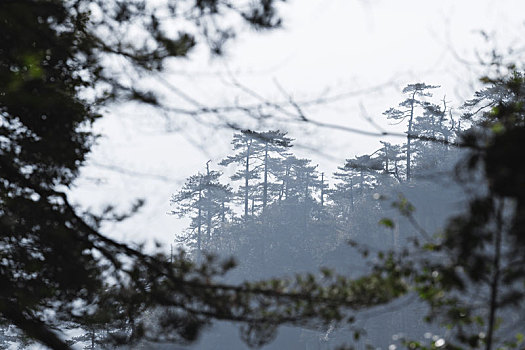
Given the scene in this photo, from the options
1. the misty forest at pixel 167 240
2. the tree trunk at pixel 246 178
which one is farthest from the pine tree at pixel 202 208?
the misty forest at pixel 167 240

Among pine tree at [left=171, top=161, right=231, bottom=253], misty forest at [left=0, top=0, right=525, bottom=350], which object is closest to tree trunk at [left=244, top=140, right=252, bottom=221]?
pine tree at [left=171, top=161, right=231, bottom=253]

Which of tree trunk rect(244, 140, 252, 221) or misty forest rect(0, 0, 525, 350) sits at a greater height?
tree trunk rect(244, 140, 252, 221)

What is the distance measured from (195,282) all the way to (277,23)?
2.33 m

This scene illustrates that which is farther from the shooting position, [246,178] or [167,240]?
[246,178]

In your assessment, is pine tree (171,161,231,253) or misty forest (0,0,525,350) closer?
misty forest (0,0,525,350)

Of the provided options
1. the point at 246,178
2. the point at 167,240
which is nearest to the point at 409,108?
the point at 246,178

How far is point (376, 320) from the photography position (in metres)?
33.5

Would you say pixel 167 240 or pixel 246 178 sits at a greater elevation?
pixel 246 178

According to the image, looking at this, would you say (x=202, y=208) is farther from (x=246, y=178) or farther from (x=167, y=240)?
(x=167, y=240)

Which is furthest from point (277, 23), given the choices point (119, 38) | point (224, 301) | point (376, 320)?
point (376, 320)

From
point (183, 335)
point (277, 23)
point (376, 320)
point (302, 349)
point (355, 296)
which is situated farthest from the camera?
point (302, 349)

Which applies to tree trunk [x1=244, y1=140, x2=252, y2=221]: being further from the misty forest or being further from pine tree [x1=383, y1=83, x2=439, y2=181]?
the misty forest

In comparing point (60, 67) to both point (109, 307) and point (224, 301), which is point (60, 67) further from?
point (224, 301)

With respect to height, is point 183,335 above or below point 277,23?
below
